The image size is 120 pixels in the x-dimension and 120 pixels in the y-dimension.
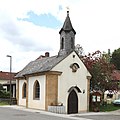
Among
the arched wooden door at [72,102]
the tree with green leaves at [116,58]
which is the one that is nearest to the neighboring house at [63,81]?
the arched wooden door at [72,102]

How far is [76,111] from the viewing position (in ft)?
119

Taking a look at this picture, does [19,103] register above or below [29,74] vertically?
below

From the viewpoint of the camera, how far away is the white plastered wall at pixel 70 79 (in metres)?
36.0

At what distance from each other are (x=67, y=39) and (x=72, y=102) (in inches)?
281

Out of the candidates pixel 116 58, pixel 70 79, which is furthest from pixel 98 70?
pixel 116 58

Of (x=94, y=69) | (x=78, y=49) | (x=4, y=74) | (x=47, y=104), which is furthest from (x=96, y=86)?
(x=4, y=74)

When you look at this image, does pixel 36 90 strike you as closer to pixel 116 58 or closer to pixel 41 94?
pixel 41 94

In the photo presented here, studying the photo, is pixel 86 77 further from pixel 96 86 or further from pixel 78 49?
pixel 78 49

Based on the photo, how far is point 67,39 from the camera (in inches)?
1500

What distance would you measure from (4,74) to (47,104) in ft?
186

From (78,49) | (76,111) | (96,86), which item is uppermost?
(78,49)

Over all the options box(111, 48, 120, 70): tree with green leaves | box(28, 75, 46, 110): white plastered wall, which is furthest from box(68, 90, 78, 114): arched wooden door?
box(111, 48, 120, 70): tree with green leaves

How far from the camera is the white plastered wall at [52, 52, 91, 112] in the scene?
3600 cm

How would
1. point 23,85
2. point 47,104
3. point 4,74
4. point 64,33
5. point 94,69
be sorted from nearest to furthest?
point 47,104 → point 64,33 → point 94,69 → point 23,85 → point 4,74
